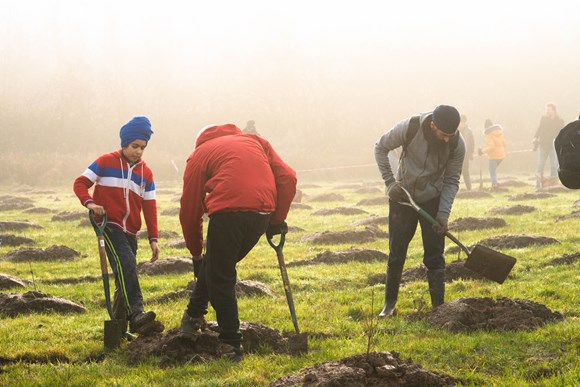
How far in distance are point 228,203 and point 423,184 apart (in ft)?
9.26

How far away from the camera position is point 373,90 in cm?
5916

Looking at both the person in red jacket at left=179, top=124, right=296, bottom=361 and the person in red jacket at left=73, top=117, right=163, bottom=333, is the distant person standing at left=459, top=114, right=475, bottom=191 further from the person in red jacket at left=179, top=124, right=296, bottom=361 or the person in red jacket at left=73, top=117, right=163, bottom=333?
the person in red jacket at left=179, top=124, right=296, bottom=361

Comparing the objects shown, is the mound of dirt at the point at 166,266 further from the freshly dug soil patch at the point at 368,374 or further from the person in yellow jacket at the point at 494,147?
the person in yellow jacket at the point at 494,147

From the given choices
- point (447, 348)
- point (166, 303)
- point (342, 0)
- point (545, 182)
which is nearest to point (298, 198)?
point (545, 182)

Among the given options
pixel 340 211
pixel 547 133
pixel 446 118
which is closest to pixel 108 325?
pixel 446 118

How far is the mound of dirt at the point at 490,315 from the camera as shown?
261 inches

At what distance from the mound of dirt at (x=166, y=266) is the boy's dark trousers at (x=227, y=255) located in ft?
17.9

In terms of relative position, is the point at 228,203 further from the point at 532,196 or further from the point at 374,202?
the point at 374,202

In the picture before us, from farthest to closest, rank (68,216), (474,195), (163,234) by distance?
(474,195), (68,216), (163,234)

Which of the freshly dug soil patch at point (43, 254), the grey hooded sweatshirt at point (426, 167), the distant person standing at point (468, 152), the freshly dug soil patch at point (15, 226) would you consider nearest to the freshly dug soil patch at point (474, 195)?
the distant person standing at point (468, 152)

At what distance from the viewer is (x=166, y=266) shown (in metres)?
11.3

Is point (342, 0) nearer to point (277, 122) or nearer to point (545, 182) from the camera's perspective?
point (277, 122)

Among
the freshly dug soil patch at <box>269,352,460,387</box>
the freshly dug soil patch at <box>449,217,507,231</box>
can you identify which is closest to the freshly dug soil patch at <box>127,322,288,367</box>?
the freshly dug soil patch at <box>269,352,460,387</box>

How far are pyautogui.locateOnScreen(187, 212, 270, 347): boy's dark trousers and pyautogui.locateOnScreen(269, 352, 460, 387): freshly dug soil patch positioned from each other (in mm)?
998
